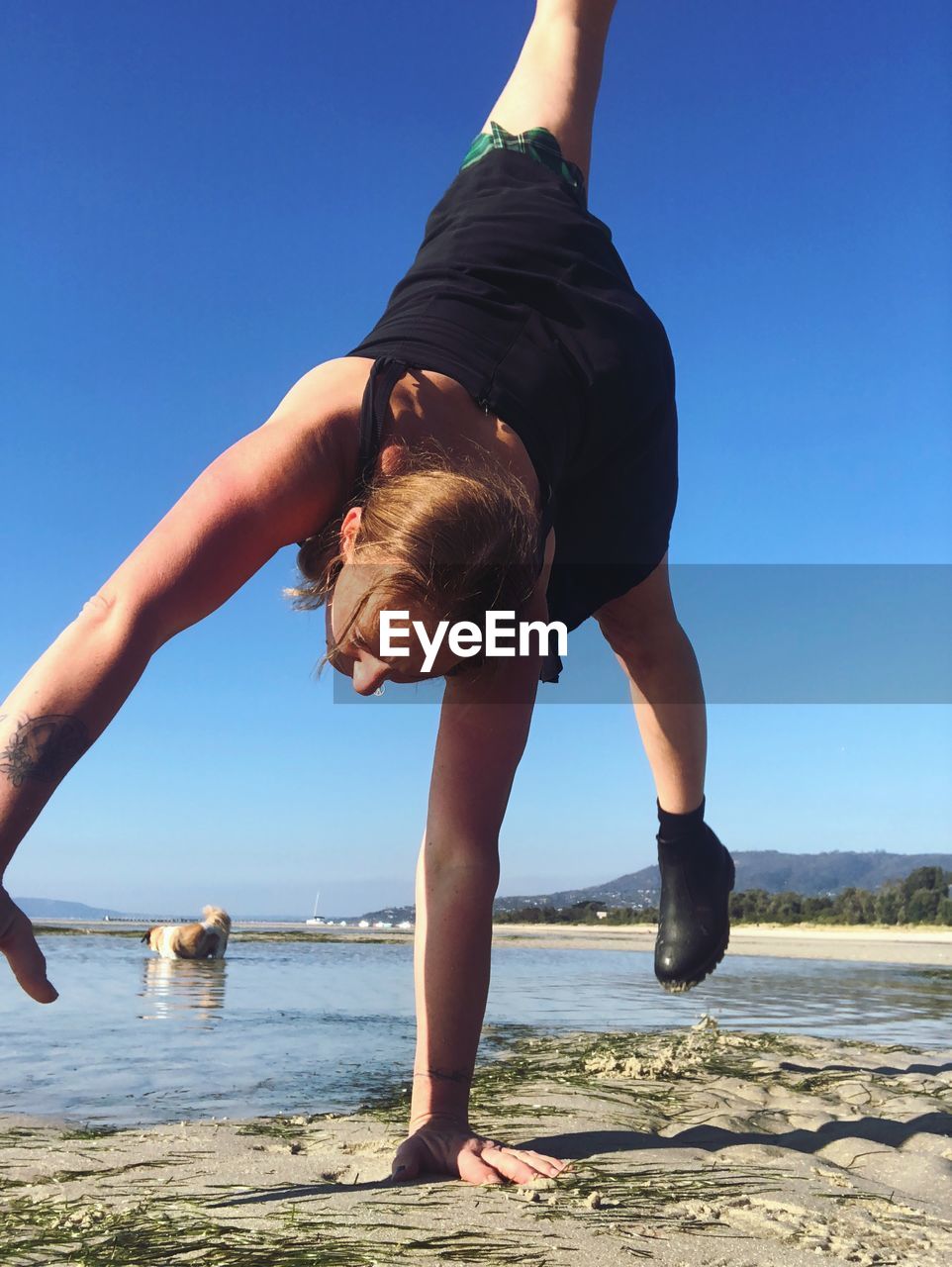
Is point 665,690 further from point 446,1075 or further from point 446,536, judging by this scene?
point 446,536

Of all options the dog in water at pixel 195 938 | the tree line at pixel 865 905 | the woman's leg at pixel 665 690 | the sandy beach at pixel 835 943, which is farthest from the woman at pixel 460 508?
the tree line at pixel 865 905

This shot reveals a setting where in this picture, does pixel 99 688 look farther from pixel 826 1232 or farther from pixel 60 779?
pixel 826 1232

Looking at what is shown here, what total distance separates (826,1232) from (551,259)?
1.91 metres

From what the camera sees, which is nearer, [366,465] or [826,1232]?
[826,1232]

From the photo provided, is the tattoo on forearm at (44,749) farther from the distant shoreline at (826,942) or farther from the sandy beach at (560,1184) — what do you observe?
the distant shoreline at (826,942)

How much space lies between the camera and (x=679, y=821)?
3.21 meters

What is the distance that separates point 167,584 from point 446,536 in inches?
18.2

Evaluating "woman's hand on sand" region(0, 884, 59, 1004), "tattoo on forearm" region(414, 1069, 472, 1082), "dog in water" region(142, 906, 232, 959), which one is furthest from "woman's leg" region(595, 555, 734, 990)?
"dog in water" region(142, 906, 232, 959)

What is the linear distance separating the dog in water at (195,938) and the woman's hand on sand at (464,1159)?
866 cm

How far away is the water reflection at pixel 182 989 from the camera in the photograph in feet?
17.5

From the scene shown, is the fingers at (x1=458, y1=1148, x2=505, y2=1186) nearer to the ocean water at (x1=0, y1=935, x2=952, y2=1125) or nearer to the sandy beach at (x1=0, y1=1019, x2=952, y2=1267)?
the sandy beach at (x1=0, y1=1019, x2=952, y2=1267)

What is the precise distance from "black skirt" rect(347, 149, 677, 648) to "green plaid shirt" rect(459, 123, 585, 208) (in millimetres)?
27

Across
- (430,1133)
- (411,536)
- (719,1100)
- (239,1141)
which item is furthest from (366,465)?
(719,1100)

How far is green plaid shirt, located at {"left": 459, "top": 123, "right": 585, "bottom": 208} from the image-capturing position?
245 cm
